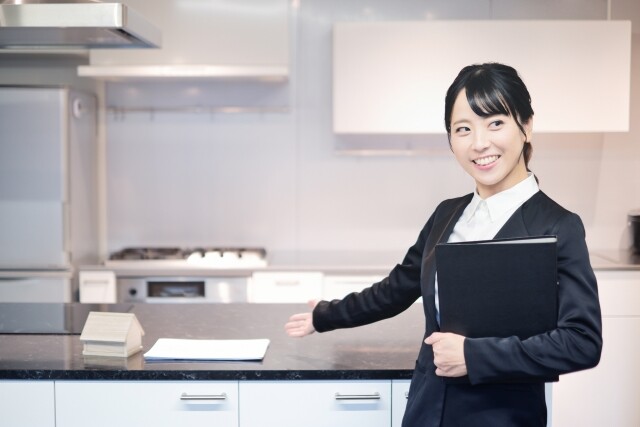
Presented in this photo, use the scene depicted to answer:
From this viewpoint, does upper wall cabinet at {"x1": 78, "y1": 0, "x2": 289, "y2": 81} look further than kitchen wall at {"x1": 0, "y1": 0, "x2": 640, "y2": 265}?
No

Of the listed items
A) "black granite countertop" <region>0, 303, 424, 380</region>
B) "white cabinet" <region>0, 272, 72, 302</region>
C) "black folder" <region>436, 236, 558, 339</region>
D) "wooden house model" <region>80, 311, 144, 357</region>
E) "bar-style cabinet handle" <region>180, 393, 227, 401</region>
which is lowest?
"white cabinet" <region>0, 272, 72, 302</region>

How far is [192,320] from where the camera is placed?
2.51 meters

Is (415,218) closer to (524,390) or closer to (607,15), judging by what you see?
(607,15)

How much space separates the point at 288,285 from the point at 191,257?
54cm

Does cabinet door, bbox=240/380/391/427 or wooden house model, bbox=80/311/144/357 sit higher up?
wooden house model, bbox=80/311/144/357

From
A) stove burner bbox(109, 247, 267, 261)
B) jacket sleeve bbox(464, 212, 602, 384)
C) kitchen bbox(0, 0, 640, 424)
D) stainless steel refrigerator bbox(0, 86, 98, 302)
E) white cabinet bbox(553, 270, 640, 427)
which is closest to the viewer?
jacket sleeve bbox(464, 212, 602, 384)

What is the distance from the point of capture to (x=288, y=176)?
14.8 feet

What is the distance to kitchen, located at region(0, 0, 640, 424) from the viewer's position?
446cm

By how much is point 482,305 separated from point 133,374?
903 mm

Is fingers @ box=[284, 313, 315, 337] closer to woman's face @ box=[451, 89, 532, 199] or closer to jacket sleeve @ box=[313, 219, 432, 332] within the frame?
jacket sleeve @ box=[313, 219, 432, 332]

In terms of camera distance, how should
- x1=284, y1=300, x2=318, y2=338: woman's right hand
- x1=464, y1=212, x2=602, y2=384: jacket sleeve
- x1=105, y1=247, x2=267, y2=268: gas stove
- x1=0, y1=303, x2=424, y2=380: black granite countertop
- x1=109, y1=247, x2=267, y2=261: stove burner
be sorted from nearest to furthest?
x1=464, y1=212, x2=602, y2=384: jacket sleeve → x1=0, y1=303, x2=424, y2=380: black granite countertop → x1=284, y1=300, x2=318, y2=338: woman's right hand → x1=105, y1=247, x2=267, y2=268: gas stove → x1=109, y1=247, x2=267, y2=261: stove burner

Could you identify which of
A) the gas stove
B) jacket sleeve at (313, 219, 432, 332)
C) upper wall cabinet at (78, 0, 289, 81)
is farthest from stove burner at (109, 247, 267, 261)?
jacket sleeve at (313, 219, 432, 332)

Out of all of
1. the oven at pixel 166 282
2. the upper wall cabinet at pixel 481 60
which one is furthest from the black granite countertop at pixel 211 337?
the upper wall cabinet at pixel 481 60

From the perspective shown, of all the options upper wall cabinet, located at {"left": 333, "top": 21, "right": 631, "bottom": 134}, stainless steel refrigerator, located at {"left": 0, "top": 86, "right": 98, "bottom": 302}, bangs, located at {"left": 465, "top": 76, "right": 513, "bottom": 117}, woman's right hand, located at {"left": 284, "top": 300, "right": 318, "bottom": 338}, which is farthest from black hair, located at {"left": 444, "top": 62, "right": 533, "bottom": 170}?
stainless steel refrigerator, located at {"left": 0, "top": 86, "right": 98, "bottom": 302}
